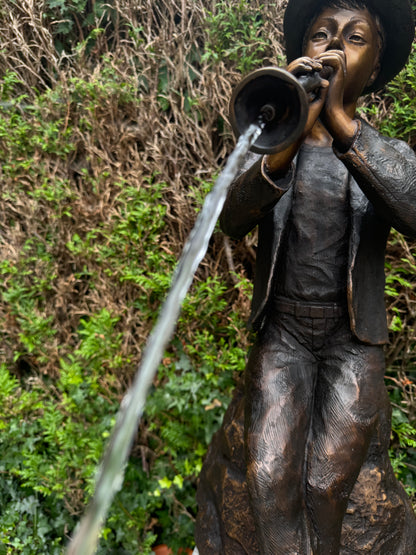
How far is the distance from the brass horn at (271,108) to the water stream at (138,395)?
3 centimetres

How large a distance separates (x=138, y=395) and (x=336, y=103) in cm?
98

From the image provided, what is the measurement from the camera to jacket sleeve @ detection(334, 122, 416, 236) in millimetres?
1355

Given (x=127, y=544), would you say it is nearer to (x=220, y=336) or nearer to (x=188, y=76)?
(x=220, y=336)

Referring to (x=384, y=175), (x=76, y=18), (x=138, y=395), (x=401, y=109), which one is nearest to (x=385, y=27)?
(x=384, y=175)

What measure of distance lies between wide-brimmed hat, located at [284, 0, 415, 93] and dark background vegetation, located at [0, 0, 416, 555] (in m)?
1.15

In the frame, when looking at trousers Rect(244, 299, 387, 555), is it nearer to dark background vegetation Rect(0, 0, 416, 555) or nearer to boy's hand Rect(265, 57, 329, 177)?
boy's hand Rect(265, 57, 329, 177)

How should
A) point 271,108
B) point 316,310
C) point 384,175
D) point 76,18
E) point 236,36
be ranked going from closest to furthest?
point 271,108 → point 384,175 → point 316,310 → point 236,36 → point 76,18

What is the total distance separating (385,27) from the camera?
1.55 metres

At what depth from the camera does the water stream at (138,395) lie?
0.92 metres

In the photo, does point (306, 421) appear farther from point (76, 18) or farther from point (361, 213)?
point (76, 18)

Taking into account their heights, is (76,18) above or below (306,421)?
above

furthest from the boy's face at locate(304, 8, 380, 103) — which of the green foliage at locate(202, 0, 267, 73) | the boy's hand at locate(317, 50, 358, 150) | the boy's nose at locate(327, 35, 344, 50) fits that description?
the green foliage at locate(202, 0, 267, 73)

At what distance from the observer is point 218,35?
3031 millimetres

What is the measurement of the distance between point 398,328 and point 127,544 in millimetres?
2023
